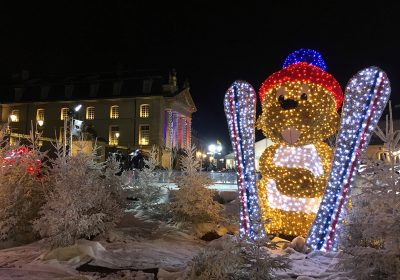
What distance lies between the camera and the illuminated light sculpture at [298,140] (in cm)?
1034

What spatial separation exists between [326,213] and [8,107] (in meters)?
50.4

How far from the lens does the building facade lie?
156ft

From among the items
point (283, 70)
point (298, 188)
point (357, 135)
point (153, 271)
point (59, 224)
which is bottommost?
point (153, 271)

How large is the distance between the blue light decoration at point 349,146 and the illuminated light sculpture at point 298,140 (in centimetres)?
70

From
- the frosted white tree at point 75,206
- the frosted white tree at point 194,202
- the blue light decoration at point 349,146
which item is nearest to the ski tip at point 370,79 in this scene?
the blue light decoration at point 349,146

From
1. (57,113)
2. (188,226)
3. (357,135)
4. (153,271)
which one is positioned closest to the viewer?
(153,271)

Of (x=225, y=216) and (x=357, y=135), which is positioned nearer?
(x=357, y=135)

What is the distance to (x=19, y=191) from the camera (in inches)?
459

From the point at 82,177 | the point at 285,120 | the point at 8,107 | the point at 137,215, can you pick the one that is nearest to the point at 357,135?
the point at 285,120

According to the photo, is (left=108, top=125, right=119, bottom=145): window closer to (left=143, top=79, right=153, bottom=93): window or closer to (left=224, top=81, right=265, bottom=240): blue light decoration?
(left=143, top=79, right=153, bottom=93): window

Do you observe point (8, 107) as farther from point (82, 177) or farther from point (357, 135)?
point (357, 135)

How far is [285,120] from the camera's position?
10484 mm

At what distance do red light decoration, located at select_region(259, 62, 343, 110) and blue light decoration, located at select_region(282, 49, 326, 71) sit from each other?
0.29m

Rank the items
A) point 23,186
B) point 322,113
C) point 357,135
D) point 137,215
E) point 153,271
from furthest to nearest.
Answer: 1. point 137,215
2. point 23,186
3. point 322,113
4. point 357,135
5. point 153,271
